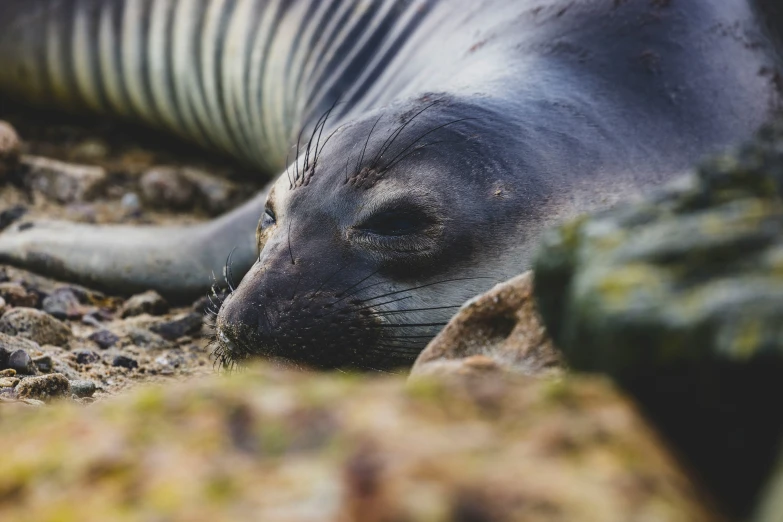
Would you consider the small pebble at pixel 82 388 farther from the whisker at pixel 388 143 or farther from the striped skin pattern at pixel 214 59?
the striped skin pattern at pixel 214 59

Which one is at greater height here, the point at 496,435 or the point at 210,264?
the point at 496,435

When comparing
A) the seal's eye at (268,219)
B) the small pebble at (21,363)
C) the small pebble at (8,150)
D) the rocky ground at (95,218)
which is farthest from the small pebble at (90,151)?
the small pebble at (21,363)

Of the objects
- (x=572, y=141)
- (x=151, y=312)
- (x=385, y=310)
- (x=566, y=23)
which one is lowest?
(x=151, y=312)

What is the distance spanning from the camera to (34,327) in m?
3.67

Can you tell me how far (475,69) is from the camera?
12.5 feet

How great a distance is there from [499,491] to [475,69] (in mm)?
2904

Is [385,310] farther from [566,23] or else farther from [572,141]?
[566,23]

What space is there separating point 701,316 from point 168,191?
15.7 feet

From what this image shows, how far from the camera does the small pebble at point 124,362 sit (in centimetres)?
361

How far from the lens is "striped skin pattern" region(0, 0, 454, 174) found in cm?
523

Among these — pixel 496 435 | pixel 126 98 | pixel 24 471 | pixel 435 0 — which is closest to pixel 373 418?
pixel 496 435

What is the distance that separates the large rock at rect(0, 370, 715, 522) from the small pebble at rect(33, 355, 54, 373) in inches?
80.0

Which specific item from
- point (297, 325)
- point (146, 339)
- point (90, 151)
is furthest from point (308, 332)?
point (90, 151)

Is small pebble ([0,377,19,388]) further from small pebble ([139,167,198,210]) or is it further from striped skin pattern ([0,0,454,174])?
small pebble ([139,167,198,210])
